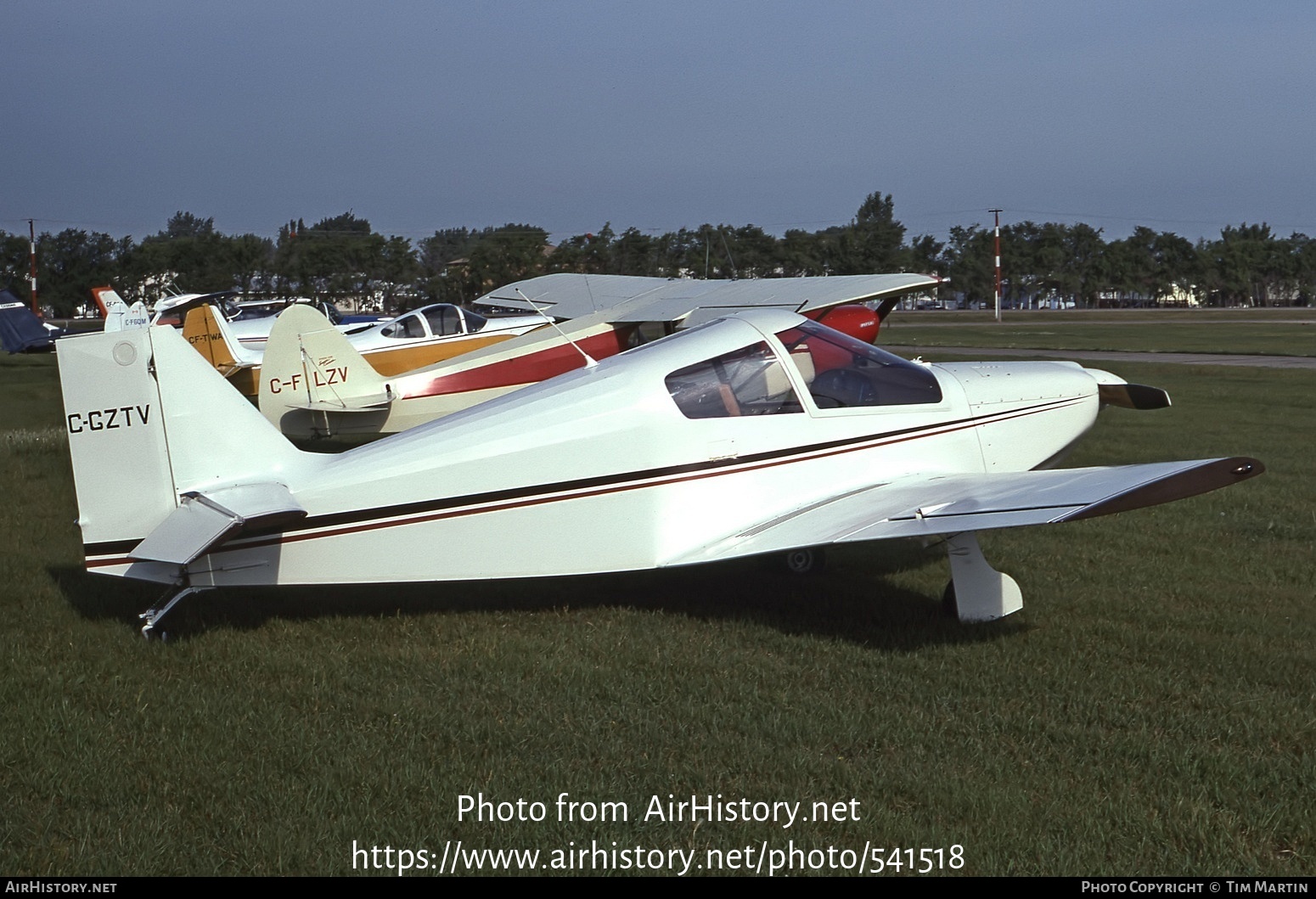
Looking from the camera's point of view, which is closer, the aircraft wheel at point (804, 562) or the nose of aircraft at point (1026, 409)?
the nose of aircraft at point (1026, 409)

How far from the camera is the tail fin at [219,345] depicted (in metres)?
15.8

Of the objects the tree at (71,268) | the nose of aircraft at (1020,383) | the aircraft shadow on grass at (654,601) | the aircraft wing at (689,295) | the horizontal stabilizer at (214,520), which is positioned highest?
the tree at (71,268)

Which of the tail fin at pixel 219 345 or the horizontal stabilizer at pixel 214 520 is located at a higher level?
the tail fin at pixel 219 345

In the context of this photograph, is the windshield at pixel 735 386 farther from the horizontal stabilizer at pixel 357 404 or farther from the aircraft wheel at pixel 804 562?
the horizontal stabilizer at pixel 357 404

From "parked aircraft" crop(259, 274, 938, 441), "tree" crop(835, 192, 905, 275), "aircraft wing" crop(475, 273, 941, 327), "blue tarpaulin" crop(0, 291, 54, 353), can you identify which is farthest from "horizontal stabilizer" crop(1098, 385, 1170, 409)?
"tree" crop(835, 192, 905, 275)

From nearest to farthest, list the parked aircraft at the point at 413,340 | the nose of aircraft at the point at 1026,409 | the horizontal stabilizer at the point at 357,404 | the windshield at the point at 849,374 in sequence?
the windshield at the point at 849,374 → the nose of aircraft at the point at 1026,409 → the horizontal stabilizer at the point at 357,404 → the parked aircraft at the point at 413,340

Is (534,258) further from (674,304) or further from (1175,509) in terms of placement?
(1175,509)

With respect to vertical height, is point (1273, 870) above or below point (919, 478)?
below

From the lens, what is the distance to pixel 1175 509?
28.0 ft

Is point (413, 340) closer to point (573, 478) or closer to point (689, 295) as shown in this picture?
point (689, 295)

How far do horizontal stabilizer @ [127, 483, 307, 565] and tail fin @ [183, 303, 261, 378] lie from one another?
11098mm

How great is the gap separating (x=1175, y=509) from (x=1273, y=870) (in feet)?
18.7

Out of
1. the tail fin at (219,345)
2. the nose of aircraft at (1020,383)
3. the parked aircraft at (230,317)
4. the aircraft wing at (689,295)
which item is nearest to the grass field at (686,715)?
the nose of aircraft at (1020,383)

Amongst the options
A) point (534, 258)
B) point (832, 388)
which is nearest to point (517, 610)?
point (832, 388)
